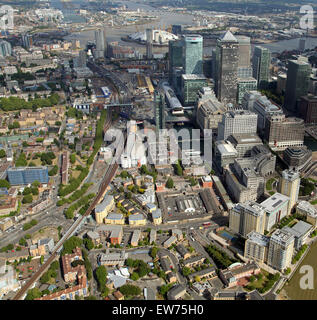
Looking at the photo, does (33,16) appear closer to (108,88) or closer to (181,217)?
(108,88)

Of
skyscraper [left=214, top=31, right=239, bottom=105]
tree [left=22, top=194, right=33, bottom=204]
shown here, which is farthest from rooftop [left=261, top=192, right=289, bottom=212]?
skyscraper [left=214, top=31, right=239, bottom=105]

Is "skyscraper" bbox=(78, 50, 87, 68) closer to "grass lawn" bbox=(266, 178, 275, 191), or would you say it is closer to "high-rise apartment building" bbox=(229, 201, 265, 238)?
"grass lawn" bbox=(266, 178, 275, 191)

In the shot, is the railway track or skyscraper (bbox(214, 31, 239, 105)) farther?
skyscraper (bbox(214, 31, 239, 105))

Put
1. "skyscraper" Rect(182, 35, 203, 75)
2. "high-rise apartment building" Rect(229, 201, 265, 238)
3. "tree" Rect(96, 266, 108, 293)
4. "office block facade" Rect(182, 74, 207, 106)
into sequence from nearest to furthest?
"tree" Rect(96, 266, 108, 293) → "high-rise apartment building" Rect(229, 201, 265, 238) → "office block facade" Rect(182, 74, 207, 106) → "skyscraper" Rect(182, 35, 203, 75)

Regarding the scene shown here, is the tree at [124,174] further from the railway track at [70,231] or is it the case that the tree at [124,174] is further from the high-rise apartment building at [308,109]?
the high-rise apartment building at [308,109]

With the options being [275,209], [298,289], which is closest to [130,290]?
[298,289]

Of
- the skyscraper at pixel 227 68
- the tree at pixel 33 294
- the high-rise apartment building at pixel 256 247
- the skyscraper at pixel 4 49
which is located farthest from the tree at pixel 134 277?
the skyscraper at pixel 4 49
